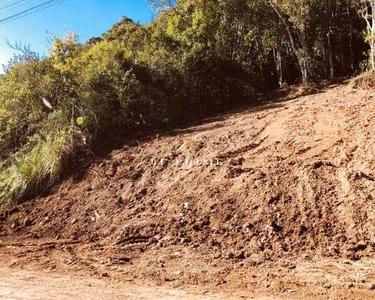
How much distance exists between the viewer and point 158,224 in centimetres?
600

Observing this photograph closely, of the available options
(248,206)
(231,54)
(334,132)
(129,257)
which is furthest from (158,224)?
(231,54)

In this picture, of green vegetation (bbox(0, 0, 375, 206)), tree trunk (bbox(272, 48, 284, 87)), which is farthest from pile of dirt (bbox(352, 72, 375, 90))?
tree trunk (bbox(272, 48, 284, 87))

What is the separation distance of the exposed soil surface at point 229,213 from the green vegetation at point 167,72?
114 centimetres

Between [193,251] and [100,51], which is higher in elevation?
[100,51]

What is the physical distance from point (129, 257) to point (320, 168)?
304cm

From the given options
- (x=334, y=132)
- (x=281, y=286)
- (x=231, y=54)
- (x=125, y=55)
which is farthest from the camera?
(x=231, y=54)

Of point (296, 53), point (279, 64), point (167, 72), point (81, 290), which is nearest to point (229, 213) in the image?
point (81, 290)

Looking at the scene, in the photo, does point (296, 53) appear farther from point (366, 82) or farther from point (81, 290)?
point (81, 290)

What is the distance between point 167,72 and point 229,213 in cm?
599

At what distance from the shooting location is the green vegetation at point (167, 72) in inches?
351

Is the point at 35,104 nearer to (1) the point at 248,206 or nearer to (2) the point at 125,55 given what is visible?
(2) the point at 125,55

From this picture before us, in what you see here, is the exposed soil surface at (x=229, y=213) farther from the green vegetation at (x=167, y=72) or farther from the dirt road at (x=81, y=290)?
the green vegetation at (x=167, y=72)

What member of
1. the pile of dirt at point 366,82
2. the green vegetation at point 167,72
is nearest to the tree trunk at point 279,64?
the green vegetation at point 167,72

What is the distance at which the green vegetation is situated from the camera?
351 inches
